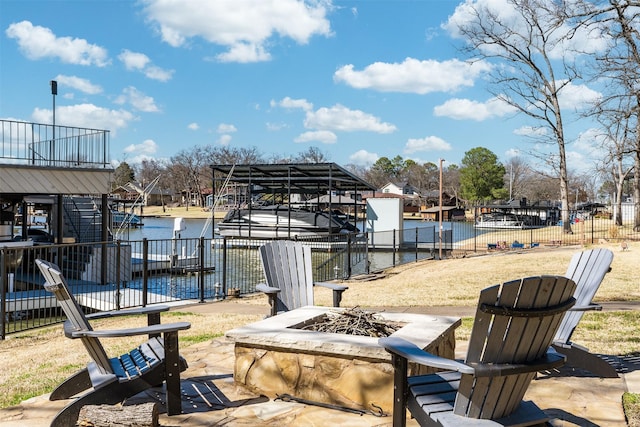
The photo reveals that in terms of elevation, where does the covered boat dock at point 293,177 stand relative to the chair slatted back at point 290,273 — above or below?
above

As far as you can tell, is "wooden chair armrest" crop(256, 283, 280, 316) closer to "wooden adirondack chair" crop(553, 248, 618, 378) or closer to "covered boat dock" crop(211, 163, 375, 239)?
"wooden adirondack chair" crop(553, 248, 618, 378)

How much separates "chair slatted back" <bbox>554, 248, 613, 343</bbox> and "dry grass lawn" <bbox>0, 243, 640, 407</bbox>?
4.40ft

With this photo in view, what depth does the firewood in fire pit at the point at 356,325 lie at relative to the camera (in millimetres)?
4508

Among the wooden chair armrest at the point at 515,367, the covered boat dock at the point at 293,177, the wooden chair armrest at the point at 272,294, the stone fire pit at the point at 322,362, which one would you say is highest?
the covered boat dock at the point at 293,177

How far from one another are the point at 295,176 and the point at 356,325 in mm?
23839

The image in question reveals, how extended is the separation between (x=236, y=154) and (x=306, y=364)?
78.1 meters

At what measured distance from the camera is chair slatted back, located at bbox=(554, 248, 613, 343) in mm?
4586

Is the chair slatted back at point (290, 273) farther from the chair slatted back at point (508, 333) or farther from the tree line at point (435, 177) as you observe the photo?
the tree line at point (435, 177)

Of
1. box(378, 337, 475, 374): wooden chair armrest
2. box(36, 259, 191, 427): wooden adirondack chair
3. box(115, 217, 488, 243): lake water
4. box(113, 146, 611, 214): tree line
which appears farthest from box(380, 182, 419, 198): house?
box(378, 337, 475, 374): wooden chair armrest

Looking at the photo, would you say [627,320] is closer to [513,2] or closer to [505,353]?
[505,353]

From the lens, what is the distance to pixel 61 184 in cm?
1520

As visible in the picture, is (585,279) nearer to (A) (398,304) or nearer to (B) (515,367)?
(B) (515,367)

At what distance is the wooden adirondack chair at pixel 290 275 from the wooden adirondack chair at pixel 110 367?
79.4 inches

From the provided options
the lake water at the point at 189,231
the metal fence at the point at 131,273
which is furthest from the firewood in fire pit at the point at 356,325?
the lake water at the point at 189,231
